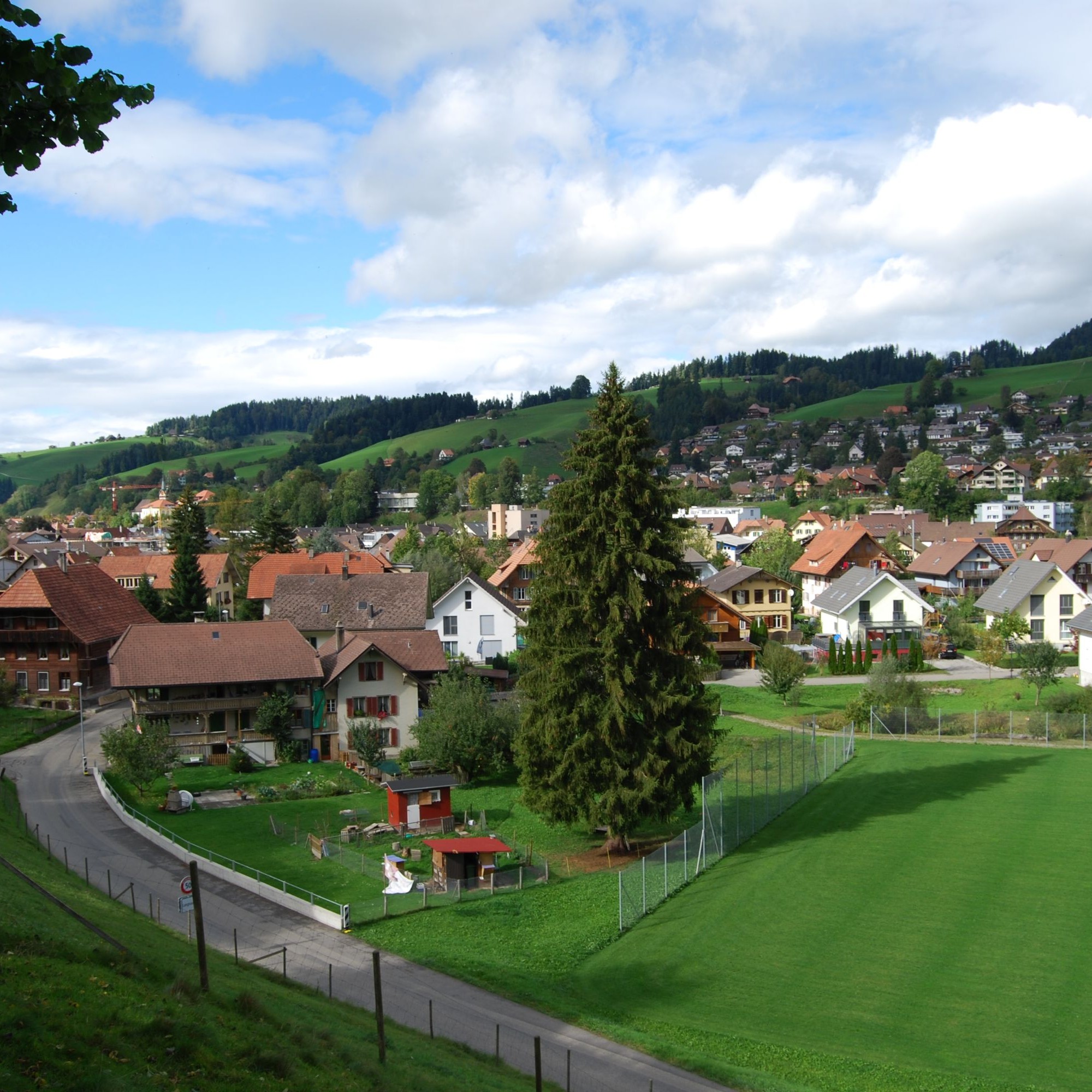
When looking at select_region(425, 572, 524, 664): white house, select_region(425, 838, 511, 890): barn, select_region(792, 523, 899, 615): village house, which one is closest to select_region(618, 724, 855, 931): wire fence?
select_region(425, 838, 511, 890): barn

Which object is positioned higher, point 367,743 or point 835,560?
point 835,560

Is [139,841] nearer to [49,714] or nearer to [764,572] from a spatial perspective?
[49,714]

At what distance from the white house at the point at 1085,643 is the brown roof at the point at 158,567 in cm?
6736

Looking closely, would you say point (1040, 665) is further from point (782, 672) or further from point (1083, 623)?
point (782, 672)

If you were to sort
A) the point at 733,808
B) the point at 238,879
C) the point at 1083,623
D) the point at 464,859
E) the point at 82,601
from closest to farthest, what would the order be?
the point at 464,859 < the point at 238,879 < the point at 733,808 < the point at 1083,623 < the point at 82,601

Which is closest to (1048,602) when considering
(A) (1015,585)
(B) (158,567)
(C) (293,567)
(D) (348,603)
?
(A) (1015,585)

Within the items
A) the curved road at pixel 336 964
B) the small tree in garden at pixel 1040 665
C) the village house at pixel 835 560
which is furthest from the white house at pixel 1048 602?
the curved road at pixel 336 964

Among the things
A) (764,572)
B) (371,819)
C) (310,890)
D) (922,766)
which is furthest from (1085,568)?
(310,890)

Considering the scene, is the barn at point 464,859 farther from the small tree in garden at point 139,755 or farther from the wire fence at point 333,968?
the small tree in garden at point 139,755

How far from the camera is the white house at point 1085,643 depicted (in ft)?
172

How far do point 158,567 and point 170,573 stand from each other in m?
3.82

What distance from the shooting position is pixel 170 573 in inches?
3393

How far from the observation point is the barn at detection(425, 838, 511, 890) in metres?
27.6

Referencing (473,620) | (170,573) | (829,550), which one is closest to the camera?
(473,620)
